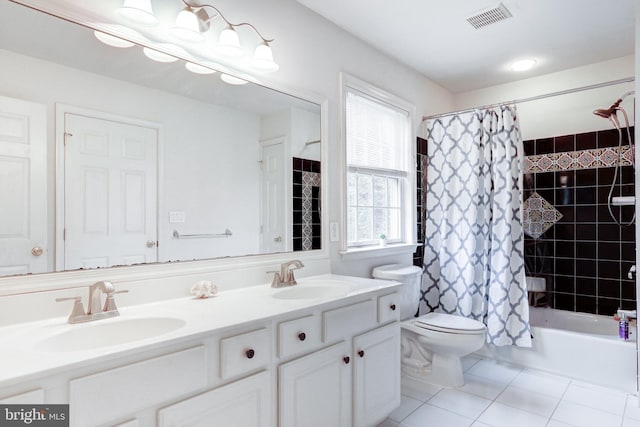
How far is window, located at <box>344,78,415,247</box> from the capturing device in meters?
2.68

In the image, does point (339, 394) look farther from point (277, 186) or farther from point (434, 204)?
point (434, 204)

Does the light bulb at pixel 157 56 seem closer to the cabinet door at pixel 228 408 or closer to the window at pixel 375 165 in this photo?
the window at pixel 375 165

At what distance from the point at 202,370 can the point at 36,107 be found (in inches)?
42.5

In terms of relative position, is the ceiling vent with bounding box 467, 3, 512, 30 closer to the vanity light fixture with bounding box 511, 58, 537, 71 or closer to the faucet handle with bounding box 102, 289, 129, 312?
the vanity light fixture with bounding box 511, 58, 537, 71

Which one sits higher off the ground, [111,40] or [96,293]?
[111,40]

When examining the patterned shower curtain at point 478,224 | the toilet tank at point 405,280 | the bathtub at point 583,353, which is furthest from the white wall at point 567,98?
the toilet tank at point 405,280

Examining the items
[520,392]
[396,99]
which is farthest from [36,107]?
[520,392]

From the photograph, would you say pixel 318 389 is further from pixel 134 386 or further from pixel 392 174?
pixel 392 174

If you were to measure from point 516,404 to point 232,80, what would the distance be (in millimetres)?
2553

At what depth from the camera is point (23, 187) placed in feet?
4.17

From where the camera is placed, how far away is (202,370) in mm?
1178

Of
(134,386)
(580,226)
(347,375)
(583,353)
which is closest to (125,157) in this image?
(134,386)

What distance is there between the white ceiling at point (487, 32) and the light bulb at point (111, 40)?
1145mm

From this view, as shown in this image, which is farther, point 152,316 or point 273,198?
point 273,198
